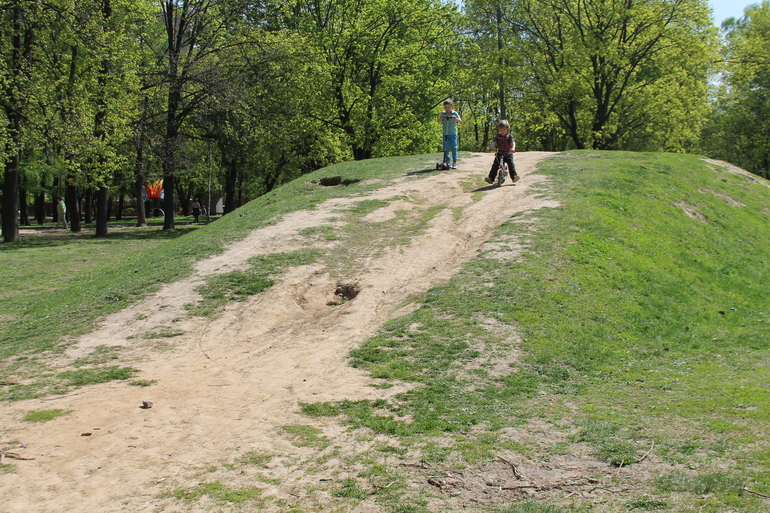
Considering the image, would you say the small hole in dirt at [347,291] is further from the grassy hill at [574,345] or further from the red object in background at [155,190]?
the red object in background at [155,190]

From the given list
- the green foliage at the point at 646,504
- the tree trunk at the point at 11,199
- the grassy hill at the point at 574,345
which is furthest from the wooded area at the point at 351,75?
the green foliage at the point at 646,504

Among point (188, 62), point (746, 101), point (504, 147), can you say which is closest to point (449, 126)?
point (504, 147)

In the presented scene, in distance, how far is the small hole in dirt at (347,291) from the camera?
1040 centimetres

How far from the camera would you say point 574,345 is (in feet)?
25.3

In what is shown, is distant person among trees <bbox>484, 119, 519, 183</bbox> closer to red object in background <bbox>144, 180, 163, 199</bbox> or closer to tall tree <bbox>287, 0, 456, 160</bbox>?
tall tree <bbox>287, 0, 456, 160</bbox>

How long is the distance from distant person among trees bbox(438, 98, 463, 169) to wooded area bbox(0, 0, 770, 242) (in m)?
12.0

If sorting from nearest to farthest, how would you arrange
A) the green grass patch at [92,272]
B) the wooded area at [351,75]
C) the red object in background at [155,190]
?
the green grass patch at [92,272] < the wooded area at [351,75] < the red object in background at [155,190]

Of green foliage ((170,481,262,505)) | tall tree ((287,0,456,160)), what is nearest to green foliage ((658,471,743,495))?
green foliage ((170,481,262,505))

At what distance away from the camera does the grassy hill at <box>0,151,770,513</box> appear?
4691 mm

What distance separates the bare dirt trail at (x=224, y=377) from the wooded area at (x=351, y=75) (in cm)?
1547

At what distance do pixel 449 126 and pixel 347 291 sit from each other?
8.15 m

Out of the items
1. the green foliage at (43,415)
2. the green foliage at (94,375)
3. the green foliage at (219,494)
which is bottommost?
the green foliage at (219,494)

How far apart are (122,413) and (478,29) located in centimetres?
3502

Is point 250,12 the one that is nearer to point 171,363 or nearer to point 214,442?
point 171,363
